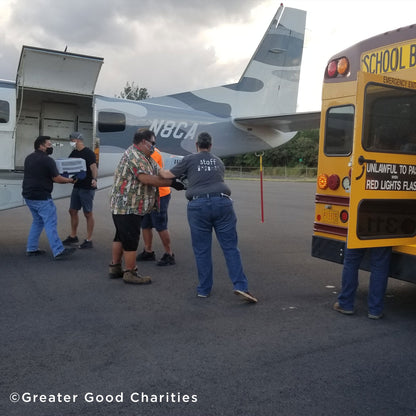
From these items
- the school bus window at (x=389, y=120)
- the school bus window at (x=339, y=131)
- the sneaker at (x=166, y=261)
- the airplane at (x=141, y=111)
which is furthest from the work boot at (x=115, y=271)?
the school bus window at (x=389, y=120)

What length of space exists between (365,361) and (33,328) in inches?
111

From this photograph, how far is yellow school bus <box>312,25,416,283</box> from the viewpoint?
168 inches

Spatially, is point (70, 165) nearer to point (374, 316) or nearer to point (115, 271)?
point (115, 271)

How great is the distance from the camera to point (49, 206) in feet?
22.7

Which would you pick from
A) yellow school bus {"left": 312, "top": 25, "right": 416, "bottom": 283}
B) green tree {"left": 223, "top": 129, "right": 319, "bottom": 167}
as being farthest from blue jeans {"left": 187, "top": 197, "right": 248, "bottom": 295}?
green tree {"left": 223, "top": 129, "right": 319, "bottom": 167}

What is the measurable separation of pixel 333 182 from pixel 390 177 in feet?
2.44

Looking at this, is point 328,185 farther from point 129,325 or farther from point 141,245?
point 141,245

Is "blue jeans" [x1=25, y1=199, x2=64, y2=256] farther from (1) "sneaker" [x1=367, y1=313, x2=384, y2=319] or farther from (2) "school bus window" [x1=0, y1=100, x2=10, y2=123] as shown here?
(1) "sneaker" [x1=367, y1=313, x2=384, y2=319]

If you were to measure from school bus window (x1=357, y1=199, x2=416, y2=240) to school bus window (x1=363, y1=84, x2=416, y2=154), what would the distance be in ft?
1.70

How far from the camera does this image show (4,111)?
306 inches

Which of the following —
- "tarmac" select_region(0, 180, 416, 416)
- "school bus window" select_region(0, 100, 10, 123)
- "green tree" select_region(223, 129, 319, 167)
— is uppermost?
"green tree" select_region(223, 129, 319, 167)

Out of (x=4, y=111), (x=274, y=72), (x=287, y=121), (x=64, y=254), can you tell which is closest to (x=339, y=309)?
(x=64, y=254)

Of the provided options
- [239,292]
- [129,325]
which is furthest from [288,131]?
[129,325]

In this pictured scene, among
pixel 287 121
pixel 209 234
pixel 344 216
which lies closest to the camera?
pixel 344 216
